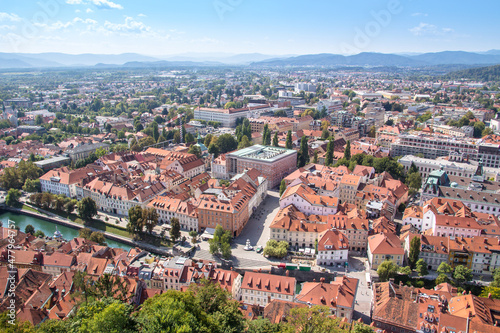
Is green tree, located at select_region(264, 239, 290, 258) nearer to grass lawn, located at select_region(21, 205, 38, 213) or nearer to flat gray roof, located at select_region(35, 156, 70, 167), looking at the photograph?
grass lawn, located at select_region(21, 205, 38, 213)

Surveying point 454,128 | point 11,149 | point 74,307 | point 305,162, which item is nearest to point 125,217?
point 74,307

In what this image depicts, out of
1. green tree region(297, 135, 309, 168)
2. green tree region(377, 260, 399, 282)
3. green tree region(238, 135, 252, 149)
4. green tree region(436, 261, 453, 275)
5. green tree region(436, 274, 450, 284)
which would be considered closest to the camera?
green tree region(436, 274, 450, 284)

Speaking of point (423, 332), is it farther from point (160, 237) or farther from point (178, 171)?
point (178, 171)

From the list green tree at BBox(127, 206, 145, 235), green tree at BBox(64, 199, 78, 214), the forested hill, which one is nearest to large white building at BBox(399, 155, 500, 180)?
green tree at BBox(127, 206, 145, 235)

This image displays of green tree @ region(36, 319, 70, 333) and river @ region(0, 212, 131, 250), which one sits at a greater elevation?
green tree @ region(36, 319, 70, 333)

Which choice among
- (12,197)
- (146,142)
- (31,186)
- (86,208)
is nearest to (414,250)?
(86,208)

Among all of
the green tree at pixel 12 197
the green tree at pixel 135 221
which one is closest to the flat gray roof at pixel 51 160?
Result: the green tree at pixel 12 197

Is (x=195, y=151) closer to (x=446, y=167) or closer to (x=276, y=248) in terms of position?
(x=276, y=248)
